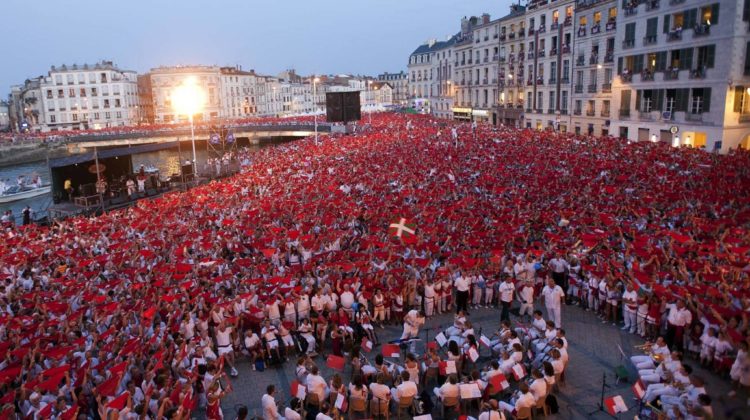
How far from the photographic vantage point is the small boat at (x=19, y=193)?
2047 inches

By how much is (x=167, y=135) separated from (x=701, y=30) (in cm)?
6699

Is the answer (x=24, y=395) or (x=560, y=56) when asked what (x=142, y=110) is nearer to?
(x=560, y=56)

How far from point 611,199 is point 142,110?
412 feet

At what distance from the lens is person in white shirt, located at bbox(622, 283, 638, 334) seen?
45.6 ft

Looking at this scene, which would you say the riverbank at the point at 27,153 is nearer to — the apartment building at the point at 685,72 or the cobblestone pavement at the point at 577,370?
the apartment building at the point at 685,72

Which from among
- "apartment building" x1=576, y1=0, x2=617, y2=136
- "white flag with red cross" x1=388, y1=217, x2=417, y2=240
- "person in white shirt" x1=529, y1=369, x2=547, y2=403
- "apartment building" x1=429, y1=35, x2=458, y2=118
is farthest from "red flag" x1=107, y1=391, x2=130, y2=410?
"apartment building" x1=429, y1=35, x2=458, y2=118

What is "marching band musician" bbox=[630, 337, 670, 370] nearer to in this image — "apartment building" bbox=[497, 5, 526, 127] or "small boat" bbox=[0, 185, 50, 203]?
"small boat" bbox=[0, 185, 50, 203]

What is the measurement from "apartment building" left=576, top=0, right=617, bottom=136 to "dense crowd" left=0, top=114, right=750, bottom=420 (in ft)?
94.2

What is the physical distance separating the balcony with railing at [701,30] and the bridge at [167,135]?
4725 cm

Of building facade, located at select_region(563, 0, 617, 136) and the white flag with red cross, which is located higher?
building facade, located at select_region(563, 0, 617, 136)

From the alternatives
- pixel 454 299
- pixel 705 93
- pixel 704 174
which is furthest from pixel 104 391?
pixel 705 93


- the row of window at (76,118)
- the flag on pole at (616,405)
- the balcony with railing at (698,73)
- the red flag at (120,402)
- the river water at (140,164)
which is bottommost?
the river water at (140,164)

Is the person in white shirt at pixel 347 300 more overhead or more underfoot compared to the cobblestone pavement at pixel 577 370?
more overhead

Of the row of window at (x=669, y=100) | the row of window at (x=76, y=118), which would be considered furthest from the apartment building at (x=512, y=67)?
the row of window at (x=76, y=118)
